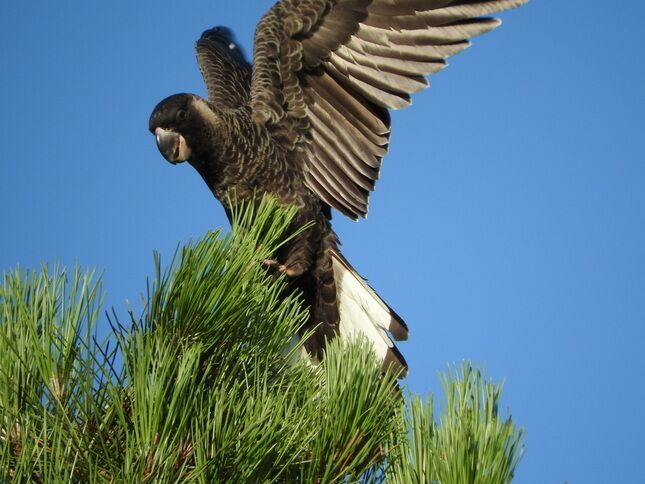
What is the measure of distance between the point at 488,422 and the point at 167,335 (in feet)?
2.86

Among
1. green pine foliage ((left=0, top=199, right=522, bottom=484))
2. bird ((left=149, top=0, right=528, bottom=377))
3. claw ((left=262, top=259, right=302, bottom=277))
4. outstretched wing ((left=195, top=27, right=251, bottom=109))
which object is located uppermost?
outstretched wing ((left=195, top=27, right=251, bottom=109))

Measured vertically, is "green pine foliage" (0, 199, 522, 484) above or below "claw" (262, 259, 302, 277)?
below

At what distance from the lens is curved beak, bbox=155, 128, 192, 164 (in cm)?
489

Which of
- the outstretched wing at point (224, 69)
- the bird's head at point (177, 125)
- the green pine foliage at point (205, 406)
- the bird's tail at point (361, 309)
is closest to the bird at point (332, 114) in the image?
the bird's tail at point (361, 309)

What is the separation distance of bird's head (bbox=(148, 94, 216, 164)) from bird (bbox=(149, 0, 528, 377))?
0.90 ft

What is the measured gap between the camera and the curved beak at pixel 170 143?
489 cm

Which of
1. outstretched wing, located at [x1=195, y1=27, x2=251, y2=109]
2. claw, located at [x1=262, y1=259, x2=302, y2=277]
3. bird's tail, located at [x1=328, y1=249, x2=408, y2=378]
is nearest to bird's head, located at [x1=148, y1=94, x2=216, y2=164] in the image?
claw, located at [x1=262, y1=259, x2=302, y2=277]

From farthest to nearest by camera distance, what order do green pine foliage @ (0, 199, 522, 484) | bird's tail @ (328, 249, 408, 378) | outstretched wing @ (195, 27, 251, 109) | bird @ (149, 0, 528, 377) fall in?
1. outstretched wing @ (195, 27, 251, 109)
2. bird's tail @ (328, 249, 408, 378)
3. bird @ (149, 0, 528, 377)
4. green pine foliage @ (0, 199, 522, 484)

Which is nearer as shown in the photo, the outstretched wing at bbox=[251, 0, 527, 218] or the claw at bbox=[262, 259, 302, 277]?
the claw at bbox=[262, 259, 302, 277]

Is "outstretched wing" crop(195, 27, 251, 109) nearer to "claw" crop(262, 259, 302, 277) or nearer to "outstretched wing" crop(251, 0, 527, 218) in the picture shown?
"outstretched wing" crop(251, 0, 527, 218)

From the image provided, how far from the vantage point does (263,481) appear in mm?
2234

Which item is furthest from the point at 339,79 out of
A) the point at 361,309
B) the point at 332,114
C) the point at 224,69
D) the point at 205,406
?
the point at 205,406

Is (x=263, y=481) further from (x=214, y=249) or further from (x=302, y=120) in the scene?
(x=302, y=120)

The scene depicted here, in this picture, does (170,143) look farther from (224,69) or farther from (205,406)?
(205,406)
